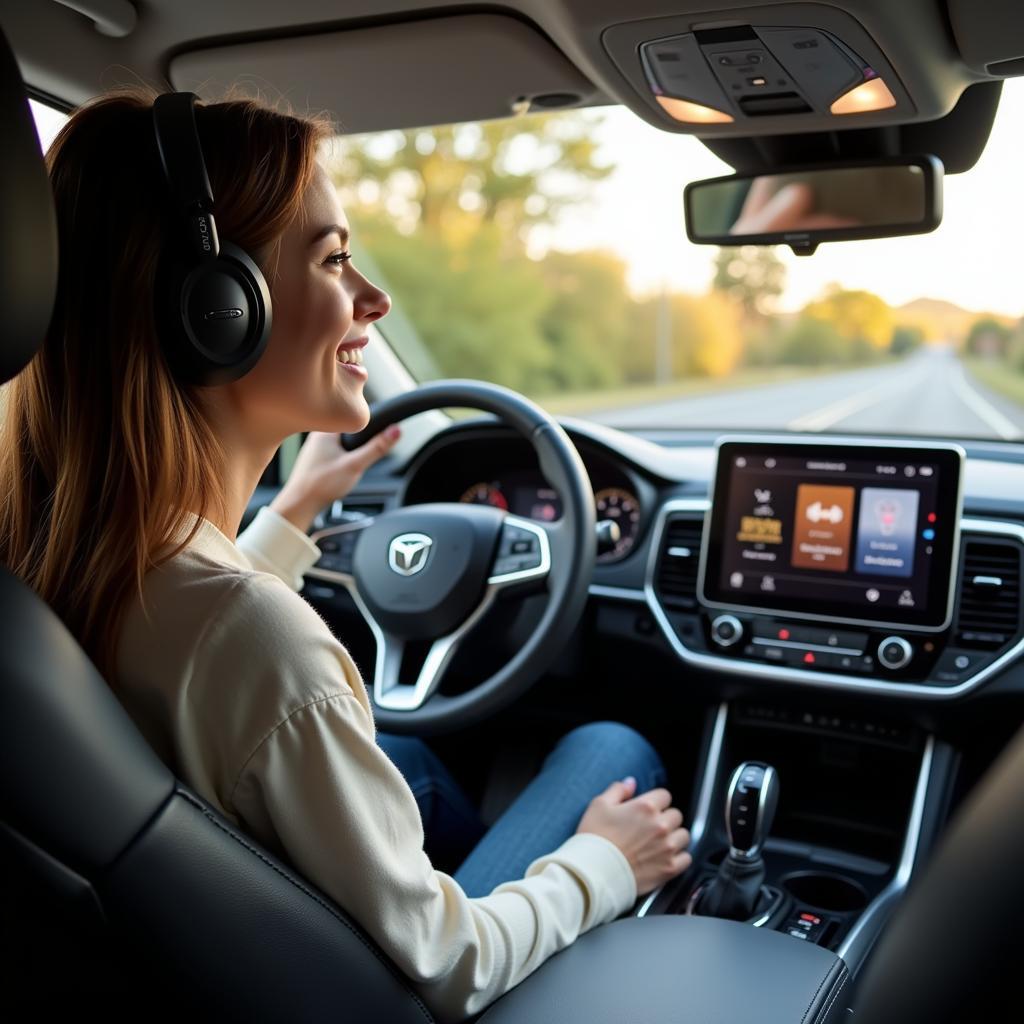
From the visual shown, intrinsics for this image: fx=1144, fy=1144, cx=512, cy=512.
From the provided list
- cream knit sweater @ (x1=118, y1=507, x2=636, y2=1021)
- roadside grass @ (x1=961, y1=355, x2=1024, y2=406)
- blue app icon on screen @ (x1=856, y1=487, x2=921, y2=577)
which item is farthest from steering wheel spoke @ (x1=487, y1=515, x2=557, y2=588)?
roadside grass @ (x1=961, y1=355, x2=1024, y2=406)

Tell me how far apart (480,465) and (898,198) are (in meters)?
1.27

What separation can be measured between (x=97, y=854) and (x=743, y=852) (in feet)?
4.48

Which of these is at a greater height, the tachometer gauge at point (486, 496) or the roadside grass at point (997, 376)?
the roadside grass at point (997, 376)

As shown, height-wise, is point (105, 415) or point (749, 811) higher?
point (105, 415)

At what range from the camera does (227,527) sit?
1.31 m

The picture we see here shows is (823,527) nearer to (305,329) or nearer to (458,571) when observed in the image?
(458,571)

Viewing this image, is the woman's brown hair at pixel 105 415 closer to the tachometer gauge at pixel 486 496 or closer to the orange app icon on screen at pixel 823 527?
the orange app icon on screen at pixel 823 527

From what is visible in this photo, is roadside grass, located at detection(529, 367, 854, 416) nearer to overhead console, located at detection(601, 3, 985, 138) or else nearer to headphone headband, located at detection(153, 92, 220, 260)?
overhead console, located at detection(601, 3, 985, 138)

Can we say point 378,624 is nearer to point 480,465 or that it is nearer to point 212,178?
point 480,465

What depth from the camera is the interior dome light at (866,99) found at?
1.71 metres

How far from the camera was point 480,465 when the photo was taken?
2.91 m

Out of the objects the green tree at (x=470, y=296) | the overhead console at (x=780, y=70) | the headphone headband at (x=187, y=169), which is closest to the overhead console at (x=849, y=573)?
the overhead console at (x=780, y=70)

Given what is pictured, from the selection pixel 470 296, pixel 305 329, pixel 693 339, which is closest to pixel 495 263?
pixel 470 296

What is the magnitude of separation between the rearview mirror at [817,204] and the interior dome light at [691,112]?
220 mm
